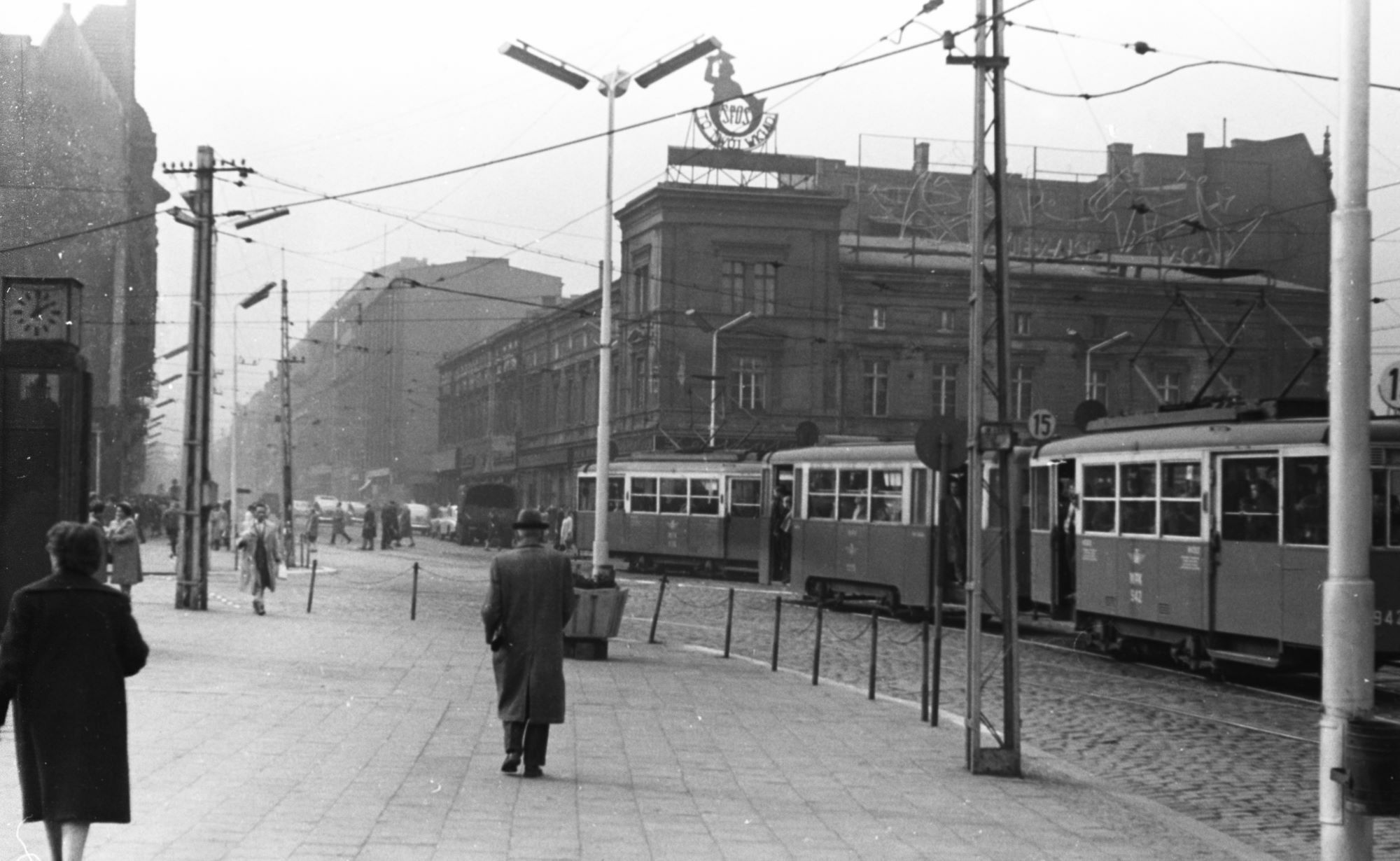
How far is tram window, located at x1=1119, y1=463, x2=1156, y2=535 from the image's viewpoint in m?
19.6

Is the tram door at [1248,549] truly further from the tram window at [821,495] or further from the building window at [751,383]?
the building window at [751,383]

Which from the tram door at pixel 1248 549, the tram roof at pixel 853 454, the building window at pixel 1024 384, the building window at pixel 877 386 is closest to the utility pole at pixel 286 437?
the tram roof at pixel 853 454

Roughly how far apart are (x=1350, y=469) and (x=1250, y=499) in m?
10.8

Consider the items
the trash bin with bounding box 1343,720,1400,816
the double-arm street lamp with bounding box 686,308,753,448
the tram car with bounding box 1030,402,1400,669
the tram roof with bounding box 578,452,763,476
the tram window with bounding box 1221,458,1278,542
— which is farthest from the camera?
the double-arm street lamp with bounding box 686,308,753,448

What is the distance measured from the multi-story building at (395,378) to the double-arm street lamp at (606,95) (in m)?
55.2

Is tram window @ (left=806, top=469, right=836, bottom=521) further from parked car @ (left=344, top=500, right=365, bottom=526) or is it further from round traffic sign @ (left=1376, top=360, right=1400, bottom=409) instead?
parked car @ (left=344, top=500, right=365, bottom=526)

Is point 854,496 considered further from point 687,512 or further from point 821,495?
point 687,512

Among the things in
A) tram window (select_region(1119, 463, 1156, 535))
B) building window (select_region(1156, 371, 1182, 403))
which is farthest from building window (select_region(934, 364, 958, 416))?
tram window (select_region(1119, 463, 1156, 535))

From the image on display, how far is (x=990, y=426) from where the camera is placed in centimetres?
1125

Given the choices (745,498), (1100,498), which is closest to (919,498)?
(1100,498)

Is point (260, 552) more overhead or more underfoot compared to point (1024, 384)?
more underfoot

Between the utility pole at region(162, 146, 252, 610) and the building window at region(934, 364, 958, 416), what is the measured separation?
3963 centimetres

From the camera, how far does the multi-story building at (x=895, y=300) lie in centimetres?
5928

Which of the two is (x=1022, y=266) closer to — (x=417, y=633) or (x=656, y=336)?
(x=656, y=336)
